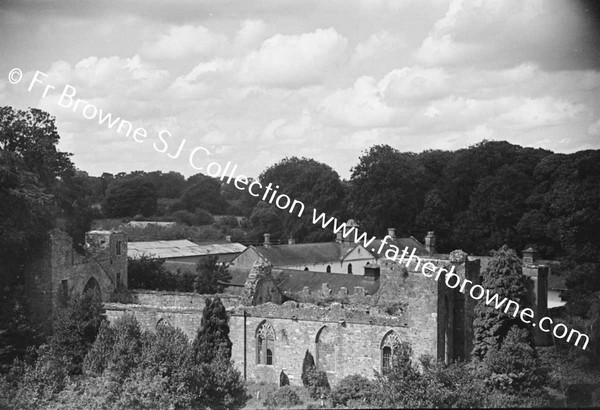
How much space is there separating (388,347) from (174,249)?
104 ft

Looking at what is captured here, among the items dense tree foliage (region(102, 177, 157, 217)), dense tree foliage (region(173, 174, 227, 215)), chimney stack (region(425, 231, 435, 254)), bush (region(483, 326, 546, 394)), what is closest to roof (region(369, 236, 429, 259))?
chimney stack (region(425, 231, 435, 254))

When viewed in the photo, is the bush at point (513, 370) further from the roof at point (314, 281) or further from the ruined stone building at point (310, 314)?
the roof at point (314, 281)

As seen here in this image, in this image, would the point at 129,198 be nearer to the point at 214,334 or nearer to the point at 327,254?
the point at 327,254

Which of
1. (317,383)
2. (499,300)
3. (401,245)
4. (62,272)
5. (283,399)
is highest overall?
(401,245)

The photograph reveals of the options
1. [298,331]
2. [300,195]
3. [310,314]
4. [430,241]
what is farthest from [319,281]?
[300,195]

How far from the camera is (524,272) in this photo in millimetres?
27703

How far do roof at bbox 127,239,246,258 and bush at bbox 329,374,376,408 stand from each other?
90.3 feet

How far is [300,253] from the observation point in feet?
172

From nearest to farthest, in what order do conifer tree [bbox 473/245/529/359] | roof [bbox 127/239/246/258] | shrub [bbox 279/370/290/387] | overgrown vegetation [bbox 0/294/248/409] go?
1. overgrown vegetation [bbox 0/294/248/409]
2. conifer tree [bbox 473/245/529/359]
3. shrub [bbox 279/370/290/387]
4. roof [bbox 127/239/246/258]

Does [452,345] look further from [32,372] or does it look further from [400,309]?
[32,372]

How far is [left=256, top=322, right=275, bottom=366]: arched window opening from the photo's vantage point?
80.3 ft

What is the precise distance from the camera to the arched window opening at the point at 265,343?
2447cm

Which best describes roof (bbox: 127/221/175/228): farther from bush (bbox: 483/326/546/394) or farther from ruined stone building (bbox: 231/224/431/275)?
bush (bbox: 483/326/546/394)

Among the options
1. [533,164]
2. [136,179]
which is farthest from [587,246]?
[136,179]
